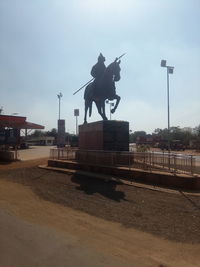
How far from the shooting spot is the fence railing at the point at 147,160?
1421 cm

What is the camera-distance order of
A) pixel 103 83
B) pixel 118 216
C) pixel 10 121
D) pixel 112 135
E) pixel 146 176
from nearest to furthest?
pixel 118 216 < pixel 146 176 < pixel 112 135 < pixel 103 83 < pixel 10 121

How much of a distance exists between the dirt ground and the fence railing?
2.09 metres

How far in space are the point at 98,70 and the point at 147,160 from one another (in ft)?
25.2

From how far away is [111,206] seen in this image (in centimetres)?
1064

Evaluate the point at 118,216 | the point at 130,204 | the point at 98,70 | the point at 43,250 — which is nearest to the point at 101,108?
the point at 98,70

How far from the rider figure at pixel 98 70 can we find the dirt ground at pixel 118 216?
8126 millimetres

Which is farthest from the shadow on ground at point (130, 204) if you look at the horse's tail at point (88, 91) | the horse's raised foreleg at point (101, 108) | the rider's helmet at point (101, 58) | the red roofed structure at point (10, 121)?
the red roofed structure at point (10, 121)

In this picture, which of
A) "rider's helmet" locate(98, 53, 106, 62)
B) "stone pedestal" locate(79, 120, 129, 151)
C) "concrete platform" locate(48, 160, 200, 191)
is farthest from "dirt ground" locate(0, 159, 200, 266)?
"rider's helmet" locate(98, 53, 106, 62)

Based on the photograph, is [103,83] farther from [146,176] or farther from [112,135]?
[146,176]

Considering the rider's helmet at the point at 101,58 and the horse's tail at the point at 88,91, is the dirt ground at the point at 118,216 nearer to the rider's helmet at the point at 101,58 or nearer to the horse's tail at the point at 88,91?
the horse's tail at the point at 88,91

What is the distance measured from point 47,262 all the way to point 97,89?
16472 mm

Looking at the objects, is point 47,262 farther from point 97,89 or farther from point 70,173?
point 97,89

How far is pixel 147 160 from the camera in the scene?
16016 millimetres

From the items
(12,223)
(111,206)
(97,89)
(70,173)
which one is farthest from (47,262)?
(97,89)
